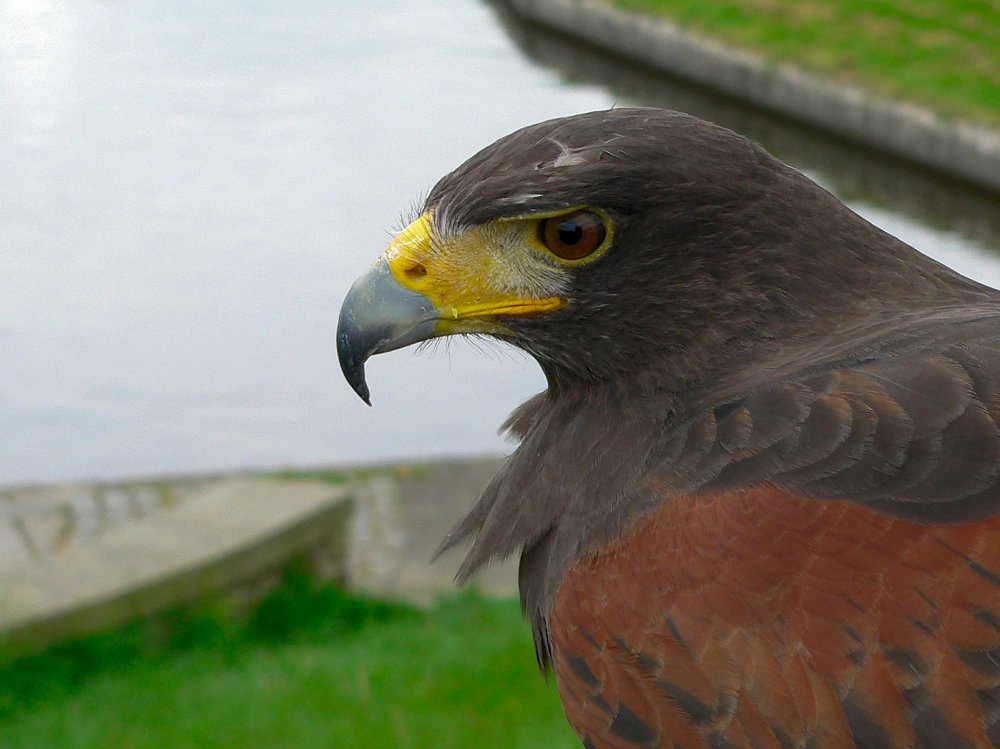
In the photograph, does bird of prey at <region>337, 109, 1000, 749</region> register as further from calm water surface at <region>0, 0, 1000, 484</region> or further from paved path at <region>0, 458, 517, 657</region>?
calm water surface at <region>0, 0, 1000, 484</region>

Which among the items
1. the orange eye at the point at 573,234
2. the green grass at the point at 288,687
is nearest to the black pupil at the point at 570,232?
the orange eye at the point at 573,234

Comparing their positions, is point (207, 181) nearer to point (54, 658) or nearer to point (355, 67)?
point (355, 67)

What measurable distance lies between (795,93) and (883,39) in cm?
159

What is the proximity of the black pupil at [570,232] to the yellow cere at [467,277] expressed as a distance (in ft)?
0.30

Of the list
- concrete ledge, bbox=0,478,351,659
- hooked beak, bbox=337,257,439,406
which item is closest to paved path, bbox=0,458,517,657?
concrete ledge, bbox=0,478,351,659

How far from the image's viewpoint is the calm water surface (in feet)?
25.2

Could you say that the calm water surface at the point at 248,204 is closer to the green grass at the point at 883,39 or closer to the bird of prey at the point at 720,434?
the green grass at the point at 883,39

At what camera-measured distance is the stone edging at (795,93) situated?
1050cm

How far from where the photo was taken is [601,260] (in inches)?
88.1

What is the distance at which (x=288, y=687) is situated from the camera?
473 cm

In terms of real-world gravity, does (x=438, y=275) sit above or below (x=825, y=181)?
above

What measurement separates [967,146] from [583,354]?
891cm

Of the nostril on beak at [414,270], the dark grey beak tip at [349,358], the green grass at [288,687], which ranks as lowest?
the green grass at [288,687]

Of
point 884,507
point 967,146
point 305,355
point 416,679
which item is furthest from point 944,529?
point 967,146
